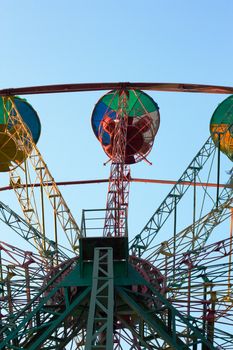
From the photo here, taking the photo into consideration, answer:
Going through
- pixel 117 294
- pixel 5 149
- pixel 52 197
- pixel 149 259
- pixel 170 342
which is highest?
pixel 5 149

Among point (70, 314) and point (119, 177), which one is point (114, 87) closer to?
point (119, 177)

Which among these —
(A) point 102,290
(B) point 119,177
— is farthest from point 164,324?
(B) point 119,177

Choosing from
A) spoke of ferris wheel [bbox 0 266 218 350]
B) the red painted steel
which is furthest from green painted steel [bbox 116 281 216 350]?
the red painted steel

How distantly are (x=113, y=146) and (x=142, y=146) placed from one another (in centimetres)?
236

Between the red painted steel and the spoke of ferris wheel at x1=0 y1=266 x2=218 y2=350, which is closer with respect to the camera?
the spoke of ferris wheel at x1=0 y1=266 x2=218 y2=350

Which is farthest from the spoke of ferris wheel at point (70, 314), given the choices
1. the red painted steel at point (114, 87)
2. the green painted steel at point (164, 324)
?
the red painted steel at point (114, 87)

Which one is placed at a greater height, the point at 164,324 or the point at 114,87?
the point at 114,87

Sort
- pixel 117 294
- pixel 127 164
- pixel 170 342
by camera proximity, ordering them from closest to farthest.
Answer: pixel 170 342 < pixel 117 294 < pixel 127 164

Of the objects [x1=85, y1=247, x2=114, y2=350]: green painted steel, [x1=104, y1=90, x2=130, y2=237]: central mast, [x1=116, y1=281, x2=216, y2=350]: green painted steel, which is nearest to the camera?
[x1=85, y1=247, x2=114, y2=350]: green painted steel

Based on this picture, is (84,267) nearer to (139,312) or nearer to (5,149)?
(139,312)

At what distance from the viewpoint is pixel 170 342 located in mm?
18406

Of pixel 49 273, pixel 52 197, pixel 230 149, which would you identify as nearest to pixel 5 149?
pixel 52 197

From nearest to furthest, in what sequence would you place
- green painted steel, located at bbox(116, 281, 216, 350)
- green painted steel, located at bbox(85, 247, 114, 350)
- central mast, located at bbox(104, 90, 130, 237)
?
green painted steel, located at bbox(85, 247, 114, 350) → green painted steel, located at bbox(116, 281, 216, 350) → central mast, located at bbox(104, 90, 130, 237)

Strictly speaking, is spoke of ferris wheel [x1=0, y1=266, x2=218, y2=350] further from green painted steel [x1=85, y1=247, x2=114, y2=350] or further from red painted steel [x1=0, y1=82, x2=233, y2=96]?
red painted steel [x1=0, y1=82, x2=233, y2=96]
